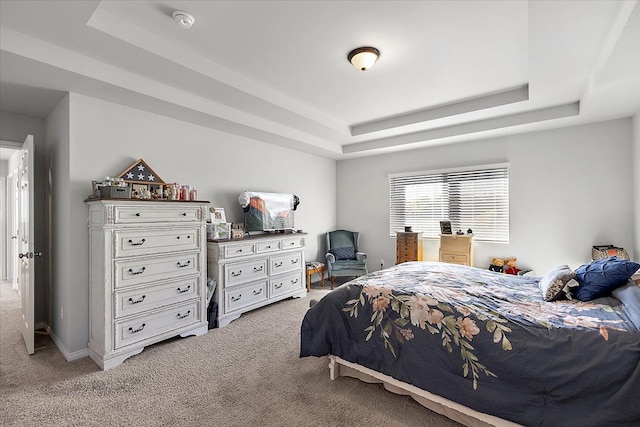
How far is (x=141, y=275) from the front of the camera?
2.78m

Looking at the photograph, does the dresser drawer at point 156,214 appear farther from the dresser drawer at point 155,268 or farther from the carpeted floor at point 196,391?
the carpeted floor at point 196,391

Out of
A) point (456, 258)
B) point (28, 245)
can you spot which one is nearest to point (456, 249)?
point (456, 258)

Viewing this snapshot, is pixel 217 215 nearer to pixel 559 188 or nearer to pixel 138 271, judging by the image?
pixel 138 271

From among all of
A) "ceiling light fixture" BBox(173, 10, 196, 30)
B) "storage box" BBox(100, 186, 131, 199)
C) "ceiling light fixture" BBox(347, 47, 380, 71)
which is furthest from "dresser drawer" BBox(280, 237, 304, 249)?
"ceiling light fixture" BBox(173, 10, 196, 30)

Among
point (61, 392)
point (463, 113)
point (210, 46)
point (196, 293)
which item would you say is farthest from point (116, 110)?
point (463, 113)

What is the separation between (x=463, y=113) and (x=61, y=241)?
486 centimetres

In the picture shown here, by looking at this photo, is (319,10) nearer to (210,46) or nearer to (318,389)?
(210,46)

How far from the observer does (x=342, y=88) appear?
3.41m

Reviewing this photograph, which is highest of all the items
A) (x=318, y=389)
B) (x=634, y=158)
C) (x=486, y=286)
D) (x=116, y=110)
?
(x=116, y=110)

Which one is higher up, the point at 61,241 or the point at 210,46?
the point at 210,46

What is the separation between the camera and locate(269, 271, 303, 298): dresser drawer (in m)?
4.18

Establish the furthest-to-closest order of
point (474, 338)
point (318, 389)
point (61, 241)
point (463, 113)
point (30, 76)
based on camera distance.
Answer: point (463, 113), point (61, 241), point (30, 76), point (318, 389), point (474, 338)

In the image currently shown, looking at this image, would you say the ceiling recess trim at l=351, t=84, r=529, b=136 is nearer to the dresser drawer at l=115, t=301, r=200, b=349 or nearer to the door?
the dresser drawer at l=115, t=301, r=200, b=349

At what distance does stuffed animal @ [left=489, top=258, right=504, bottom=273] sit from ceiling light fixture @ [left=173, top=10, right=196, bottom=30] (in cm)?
467
